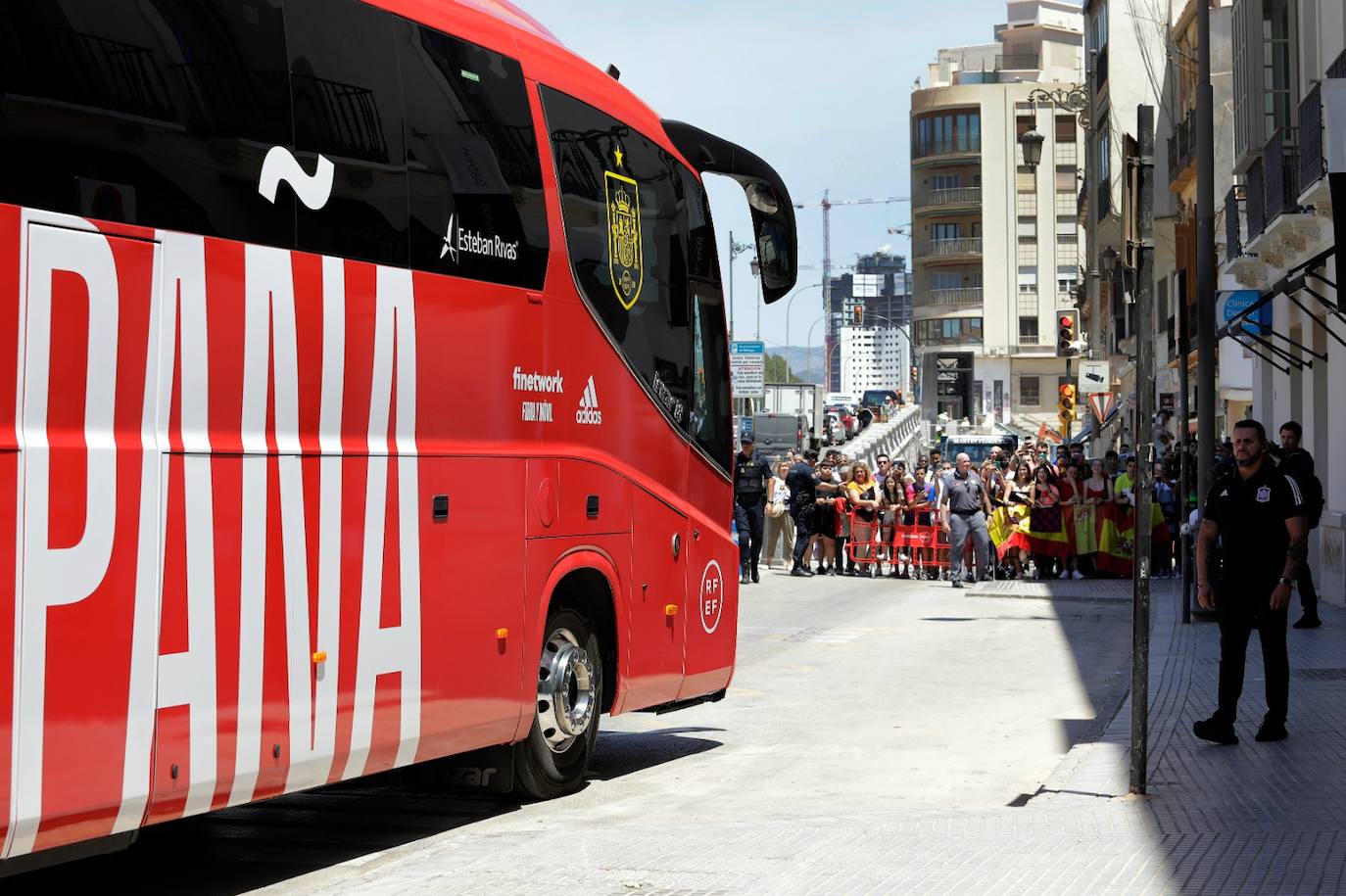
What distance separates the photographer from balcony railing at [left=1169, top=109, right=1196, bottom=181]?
152 feet

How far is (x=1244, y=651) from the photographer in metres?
10.6

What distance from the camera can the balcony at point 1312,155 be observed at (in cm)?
2114

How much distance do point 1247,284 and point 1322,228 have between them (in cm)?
624

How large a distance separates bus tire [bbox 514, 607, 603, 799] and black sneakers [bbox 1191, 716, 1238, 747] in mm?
3394

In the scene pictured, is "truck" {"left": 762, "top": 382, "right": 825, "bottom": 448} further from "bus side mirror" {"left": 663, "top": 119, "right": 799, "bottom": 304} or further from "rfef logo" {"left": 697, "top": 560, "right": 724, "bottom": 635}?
"rfef logo" {"left": 697, "top": 560, "right": 724, "bottom": 635}

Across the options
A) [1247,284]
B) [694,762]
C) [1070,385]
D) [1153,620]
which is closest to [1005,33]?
[1070,385]

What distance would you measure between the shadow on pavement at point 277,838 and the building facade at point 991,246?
94968mm

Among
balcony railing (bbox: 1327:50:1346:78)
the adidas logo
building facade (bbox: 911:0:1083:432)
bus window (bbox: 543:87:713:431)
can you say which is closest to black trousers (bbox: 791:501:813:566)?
balcony railing (bbox: 1327:50:1346:78)

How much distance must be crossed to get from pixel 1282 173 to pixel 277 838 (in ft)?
62.5

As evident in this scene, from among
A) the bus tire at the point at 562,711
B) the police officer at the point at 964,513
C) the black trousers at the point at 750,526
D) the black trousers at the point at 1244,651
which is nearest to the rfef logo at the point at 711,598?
the bus tire at the point at 562,711

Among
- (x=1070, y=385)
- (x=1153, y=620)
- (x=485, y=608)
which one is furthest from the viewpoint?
(x=1070, y=385)

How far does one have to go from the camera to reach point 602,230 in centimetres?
977

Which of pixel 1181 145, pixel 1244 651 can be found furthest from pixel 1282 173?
pixel 1181 145

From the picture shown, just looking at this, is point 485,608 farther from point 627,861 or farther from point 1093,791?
point 1093,791
